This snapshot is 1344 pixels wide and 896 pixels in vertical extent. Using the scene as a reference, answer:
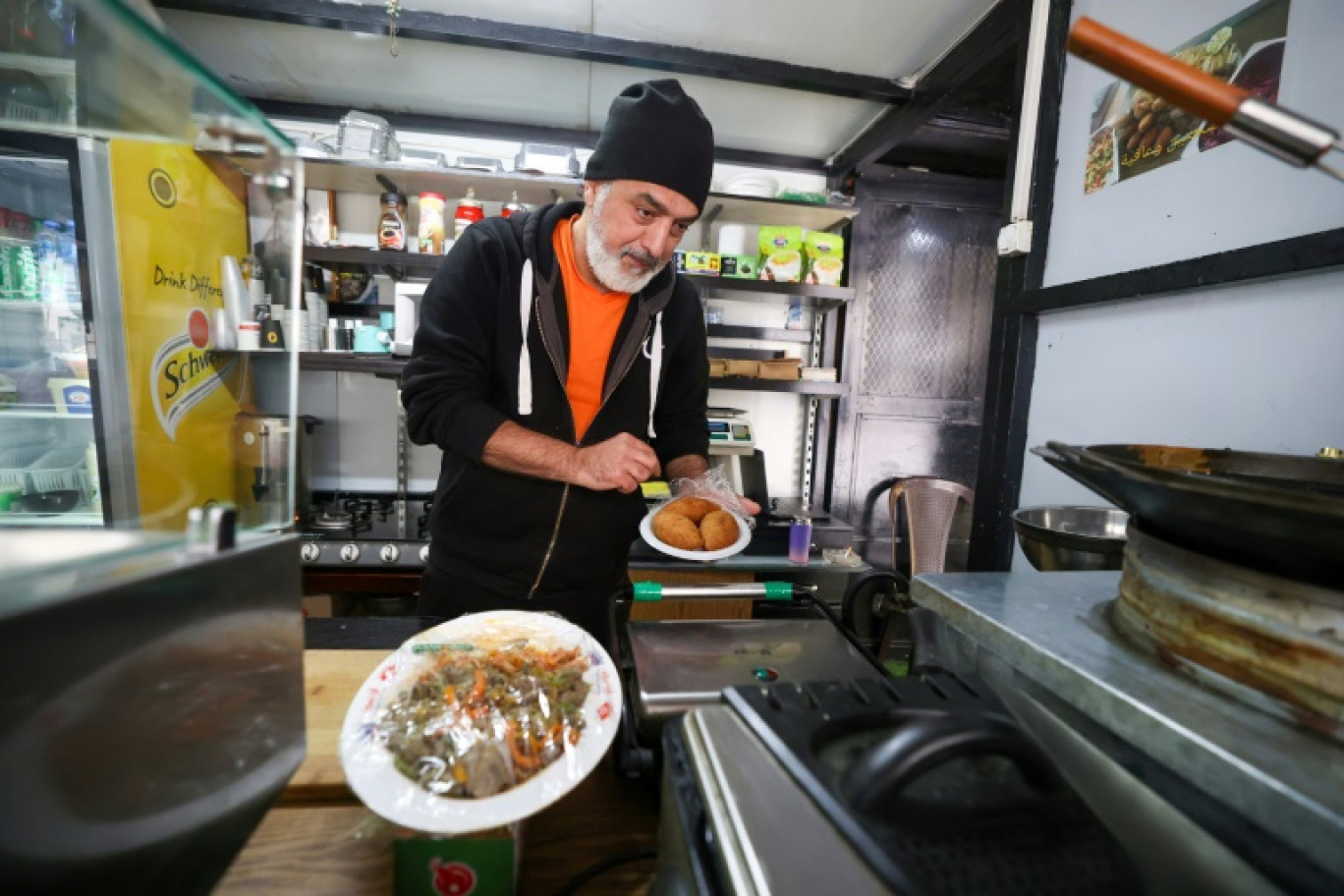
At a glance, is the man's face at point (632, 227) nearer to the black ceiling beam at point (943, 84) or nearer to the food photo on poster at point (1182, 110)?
the food photo on poster at point (1182, 110)

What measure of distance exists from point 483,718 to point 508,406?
1.07 m

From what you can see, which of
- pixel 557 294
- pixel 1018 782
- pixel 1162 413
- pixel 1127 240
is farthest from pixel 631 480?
pixel 1127 240

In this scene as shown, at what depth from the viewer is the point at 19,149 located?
1812 mm

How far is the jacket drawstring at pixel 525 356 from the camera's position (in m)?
1.57

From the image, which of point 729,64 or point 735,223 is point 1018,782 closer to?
point 729,64

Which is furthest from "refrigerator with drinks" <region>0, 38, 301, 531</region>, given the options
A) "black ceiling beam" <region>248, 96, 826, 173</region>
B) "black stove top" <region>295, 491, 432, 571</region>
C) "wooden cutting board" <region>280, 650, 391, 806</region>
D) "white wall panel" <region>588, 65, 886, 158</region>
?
"white wall panel" <region>588, 65, 886, 158</region>

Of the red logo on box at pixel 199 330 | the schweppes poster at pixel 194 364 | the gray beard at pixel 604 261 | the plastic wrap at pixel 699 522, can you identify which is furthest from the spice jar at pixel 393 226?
the red logo on box at pixel 199 330

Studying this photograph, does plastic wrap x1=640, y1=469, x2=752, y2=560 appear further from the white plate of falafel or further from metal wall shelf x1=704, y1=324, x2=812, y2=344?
metal wall shelf x1=704, y1=324, x2=812, y2=344

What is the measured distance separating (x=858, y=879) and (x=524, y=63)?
A: 10.3 ft

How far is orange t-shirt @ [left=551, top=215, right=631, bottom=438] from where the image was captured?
64.9 inches

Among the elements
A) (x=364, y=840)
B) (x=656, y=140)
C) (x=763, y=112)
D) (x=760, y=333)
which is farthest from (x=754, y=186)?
(x=364, y=840)

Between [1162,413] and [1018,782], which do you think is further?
[1162,413]

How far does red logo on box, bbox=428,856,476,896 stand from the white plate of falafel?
104 cm

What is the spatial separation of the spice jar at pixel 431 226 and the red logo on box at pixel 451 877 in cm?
268
